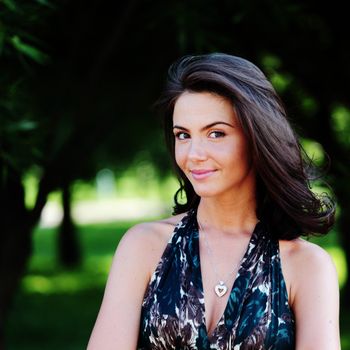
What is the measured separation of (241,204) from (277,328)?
0.47 metres

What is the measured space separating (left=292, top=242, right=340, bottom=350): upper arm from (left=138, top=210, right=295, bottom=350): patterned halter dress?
0.05m

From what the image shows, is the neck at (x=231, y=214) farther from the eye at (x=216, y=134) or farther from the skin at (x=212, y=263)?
the eye at (x=216, y=134)

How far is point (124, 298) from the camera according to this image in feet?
9.45

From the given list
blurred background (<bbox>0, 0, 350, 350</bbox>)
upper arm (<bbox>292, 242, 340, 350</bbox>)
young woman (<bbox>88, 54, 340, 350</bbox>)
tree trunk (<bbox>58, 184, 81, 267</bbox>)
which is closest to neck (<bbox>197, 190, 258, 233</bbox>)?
young woman (<bbox>88, 54, 340, 350</bbox>)

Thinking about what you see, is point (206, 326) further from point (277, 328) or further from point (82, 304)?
point (82, 304)

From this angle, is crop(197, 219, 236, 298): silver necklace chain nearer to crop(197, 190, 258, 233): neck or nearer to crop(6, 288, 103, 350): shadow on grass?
crop(197, 190, 258, 233): neck

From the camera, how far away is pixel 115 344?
2.82 metres

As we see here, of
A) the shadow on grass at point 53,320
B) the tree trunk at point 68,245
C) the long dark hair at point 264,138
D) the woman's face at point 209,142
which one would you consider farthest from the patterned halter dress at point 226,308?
the tree trunk at point 68,245

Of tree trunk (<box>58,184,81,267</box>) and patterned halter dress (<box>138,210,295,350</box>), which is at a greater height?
tree trunk (<box>58,184,81,267</box>)

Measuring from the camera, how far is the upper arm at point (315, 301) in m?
2.78

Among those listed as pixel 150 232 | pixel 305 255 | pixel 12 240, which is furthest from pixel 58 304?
pixel 305 255

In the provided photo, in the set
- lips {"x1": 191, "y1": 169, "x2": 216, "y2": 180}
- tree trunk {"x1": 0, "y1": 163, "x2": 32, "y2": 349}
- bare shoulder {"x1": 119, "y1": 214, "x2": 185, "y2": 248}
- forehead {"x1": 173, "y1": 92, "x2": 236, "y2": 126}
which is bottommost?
bare shoulder {"x1": 119, "y1": 214, "x2": 185, "y2": 248}

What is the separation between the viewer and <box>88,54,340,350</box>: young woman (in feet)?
9.29

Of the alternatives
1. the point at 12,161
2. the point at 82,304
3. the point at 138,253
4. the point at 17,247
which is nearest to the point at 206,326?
the point at 138,253
